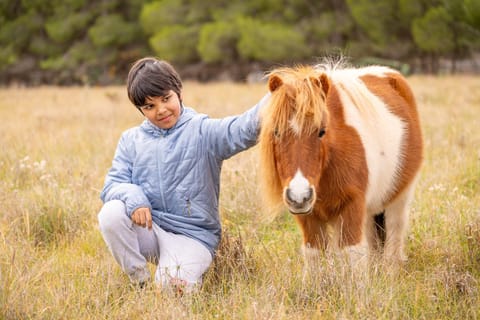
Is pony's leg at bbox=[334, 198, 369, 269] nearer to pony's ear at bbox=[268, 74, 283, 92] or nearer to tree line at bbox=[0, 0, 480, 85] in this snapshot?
pony's ear at bbox=[268, 74, 283, 92]

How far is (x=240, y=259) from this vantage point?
3184 mm

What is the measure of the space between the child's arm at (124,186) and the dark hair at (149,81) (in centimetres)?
33

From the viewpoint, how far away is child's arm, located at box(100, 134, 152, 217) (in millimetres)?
3001

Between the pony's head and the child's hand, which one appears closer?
→ the pony's head

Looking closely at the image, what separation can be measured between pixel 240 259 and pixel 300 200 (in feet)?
2.66

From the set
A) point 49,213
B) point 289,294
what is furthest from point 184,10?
point 289,294

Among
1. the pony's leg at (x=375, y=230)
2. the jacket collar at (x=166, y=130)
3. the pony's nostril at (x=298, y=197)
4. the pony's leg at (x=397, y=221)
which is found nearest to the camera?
the pony's nostril at (x=298, y=197)

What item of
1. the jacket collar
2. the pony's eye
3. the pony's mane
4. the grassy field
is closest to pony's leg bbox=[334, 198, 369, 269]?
the grassy field

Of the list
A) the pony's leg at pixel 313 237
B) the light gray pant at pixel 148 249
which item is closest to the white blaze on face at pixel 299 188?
the pony's leg at pixel 313 237

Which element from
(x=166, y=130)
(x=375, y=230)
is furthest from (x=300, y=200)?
(x=375, y=230)

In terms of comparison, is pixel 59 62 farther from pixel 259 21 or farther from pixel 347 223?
pixel 347 223

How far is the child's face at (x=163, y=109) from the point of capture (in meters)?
3.10

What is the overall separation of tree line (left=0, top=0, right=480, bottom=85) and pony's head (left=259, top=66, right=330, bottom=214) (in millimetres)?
16052

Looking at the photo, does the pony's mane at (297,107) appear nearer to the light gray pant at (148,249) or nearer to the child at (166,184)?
the child at (166,184)
